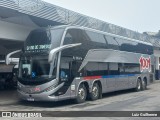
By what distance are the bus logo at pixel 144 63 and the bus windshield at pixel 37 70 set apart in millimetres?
11660

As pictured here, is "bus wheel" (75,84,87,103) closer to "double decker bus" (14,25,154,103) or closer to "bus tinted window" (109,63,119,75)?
"double decker bus" (14,25,154,103)

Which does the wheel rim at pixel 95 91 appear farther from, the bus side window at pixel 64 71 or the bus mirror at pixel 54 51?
the bus mirror at pixel 54 51

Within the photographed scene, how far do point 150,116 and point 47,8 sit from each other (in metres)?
10.3

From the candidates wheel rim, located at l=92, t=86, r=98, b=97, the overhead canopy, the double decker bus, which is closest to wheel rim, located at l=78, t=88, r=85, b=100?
A: the double decker bus

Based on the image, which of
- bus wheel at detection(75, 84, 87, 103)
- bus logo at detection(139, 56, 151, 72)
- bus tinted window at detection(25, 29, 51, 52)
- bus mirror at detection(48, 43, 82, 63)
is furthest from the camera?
bus logo at detection(139, 56, 151, 72)

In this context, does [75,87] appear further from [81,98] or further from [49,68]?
[49,68]

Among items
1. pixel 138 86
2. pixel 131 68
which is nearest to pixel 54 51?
pixel 131 68

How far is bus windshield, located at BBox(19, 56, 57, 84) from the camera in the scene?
46.9 ft

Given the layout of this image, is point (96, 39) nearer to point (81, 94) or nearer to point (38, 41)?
point (81, 94)

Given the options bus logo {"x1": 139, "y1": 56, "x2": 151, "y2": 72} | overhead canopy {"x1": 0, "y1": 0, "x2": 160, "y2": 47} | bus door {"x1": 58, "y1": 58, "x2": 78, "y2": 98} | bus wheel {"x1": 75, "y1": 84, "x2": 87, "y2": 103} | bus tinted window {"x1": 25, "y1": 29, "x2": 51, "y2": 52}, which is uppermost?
overhead canopy {"x1": 0, "y1": 0, "x2": 160, "y2": 47}

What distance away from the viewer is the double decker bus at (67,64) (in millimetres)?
14367

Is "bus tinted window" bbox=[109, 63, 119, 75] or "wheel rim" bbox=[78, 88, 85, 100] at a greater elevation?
"bus tinted window" bbox=[109, 63, 119, 75]

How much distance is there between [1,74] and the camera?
2692cm

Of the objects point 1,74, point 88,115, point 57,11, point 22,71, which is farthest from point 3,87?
point 88,115
